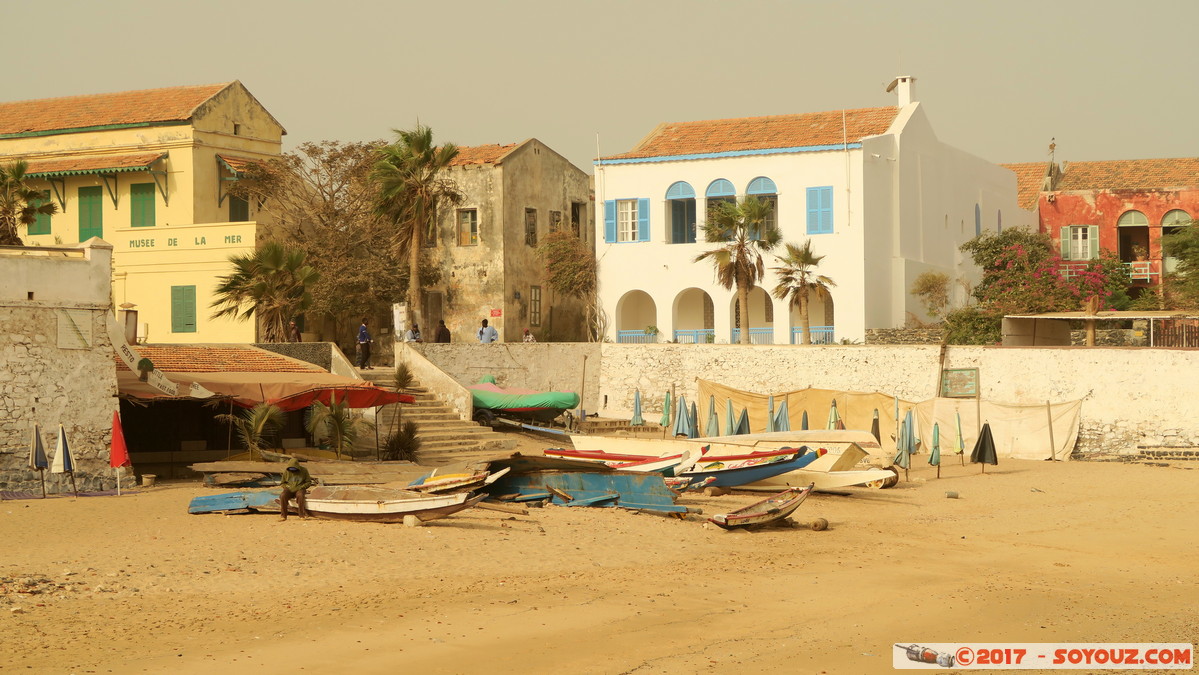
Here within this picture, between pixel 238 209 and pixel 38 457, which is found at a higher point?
pixel 238 209

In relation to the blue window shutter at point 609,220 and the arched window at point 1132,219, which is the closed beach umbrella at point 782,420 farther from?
the arched window at point 1132,219

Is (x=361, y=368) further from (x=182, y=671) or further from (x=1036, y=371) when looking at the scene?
(x=182, y=671)

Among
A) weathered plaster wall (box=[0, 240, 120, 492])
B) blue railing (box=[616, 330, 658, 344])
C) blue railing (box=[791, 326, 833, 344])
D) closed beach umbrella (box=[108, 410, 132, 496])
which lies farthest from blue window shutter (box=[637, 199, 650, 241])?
closed beach umbrella (box=[108, 410, 132, 496])

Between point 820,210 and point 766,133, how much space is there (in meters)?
3.95

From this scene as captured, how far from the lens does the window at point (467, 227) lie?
40469mm

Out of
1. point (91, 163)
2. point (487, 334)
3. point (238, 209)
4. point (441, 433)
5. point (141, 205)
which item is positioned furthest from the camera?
point (238, 209)

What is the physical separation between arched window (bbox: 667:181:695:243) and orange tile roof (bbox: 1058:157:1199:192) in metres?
19.4

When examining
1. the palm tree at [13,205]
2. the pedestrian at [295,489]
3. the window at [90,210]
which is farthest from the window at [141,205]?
the pedestrian at [295,489]

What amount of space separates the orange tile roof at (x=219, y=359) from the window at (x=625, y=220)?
14001 mm

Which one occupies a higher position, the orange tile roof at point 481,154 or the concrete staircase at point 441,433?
the orange tile roof at point 481,154

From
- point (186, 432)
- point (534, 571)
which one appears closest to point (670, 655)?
point (534, 571)

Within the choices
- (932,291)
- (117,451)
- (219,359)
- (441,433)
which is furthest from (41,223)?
(932,291)

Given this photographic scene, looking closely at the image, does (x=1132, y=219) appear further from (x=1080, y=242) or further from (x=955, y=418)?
(x=955, y=418)

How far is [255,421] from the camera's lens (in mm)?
23328
